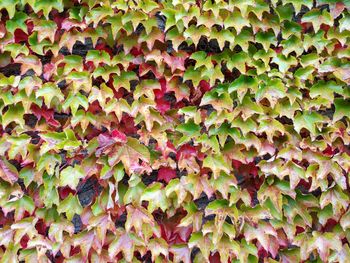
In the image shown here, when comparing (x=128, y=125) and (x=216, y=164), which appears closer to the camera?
(x=216, y=164)

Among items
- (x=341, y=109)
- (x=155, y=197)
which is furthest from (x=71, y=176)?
(x=341, y=109)

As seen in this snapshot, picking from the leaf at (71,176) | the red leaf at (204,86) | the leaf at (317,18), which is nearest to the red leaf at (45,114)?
the leaf at (71,176)

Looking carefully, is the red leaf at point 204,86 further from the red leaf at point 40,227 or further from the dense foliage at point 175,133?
the red leaf at point 40,227

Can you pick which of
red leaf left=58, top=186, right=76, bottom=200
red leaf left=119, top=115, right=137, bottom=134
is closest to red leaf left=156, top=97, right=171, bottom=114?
red leaf left=119, top=115, right=137, bottom=134

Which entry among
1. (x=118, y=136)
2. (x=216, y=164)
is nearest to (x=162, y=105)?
(x=118, y=136)

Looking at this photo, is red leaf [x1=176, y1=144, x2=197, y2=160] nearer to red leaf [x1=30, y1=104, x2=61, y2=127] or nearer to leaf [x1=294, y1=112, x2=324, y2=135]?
leaf [x1=294, y1=112, x2=324, y2=135]

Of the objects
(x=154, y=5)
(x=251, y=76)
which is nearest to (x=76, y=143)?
(x=154, y=5)

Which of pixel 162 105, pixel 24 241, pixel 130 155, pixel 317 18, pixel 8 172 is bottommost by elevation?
pixel 24 241

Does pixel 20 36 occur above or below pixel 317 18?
below

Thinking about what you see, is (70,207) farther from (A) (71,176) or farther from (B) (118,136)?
(B) (118,136)
